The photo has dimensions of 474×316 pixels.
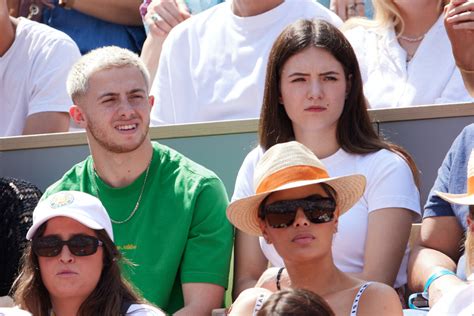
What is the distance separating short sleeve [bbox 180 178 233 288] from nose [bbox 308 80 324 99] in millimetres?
537

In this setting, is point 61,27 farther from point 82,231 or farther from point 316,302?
point 316,302

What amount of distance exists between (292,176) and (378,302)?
0.54 meters

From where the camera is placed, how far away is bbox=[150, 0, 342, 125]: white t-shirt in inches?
217

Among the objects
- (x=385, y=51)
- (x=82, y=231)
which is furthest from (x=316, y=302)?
(x=385, y=51)

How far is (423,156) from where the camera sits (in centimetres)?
487

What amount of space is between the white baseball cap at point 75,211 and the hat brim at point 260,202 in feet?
1.53

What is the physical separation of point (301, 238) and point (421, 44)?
1889mm

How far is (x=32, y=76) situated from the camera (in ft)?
20.0

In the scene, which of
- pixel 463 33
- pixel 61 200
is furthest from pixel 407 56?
pixel 61 200

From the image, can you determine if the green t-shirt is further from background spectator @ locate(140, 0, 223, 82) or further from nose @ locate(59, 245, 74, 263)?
background spectator @ locate(140, 0, 223, 82)

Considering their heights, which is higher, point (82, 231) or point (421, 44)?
point (421, 44)

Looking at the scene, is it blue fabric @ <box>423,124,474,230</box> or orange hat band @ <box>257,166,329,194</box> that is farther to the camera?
blue fabric @ <box>423,124,474,230</box>

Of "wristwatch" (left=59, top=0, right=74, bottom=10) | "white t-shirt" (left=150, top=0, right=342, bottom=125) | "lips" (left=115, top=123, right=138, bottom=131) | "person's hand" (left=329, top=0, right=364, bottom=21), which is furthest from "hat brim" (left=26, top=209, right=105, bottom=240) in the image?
"wristwatch" (left=59, top=0, right=74, bottom=10)

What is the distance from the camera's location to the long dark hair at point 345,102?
4.59 metres
